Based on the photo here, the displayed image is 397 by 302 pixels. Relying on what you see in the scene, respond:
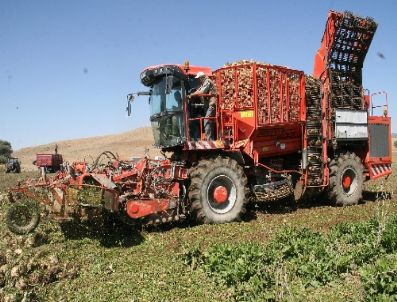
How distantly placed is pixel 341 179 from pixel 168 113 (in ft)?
16.1

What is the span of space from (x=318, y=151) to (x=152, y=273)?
6284mm

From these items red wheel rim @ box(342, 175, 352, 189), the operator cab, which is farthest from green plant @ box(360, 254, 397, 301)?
red wheel rim @ box(342, 175, 352, 189)

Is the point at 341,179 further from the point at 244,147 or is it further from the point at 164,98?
the point at 164,98

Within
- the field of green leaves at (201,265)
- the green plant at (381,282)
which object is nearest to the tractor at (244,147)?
the field of green leaves at (201,265)

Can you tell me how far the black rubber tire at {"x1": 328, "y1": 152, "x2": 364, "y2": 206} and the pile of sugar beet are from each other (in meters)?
7.07

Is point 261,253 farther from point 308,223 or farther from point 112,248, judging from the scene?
point 308,223

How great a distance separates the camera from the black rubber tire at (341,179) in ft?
36.3

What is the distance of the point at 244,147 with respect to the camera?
31.6ft

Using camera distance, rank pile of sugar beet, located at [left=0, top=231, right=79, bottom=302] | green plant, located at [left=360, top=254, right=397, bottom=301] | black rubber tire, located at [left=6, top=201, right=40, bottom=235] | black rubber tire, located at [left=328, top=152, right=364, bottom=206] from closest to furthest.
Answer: green plant, located at [left=360, top=254, right=397, bottom=301] < pile of sugar beet, located at [left=0, top=231, right=79, bottom=302] < black rubber tire, located at [left=6, top=201, right=40, bottom=235] < black rubber tire, located at [left=328, top=152, right=364, bottom=206]

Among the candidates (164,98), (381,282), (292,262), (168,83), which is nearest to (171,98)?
(164,98)

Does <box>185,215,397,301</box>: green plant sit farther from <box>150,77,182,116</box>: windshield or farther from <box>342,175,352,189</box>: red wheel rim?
<box>342,175,352,189</box>: red wheel rim

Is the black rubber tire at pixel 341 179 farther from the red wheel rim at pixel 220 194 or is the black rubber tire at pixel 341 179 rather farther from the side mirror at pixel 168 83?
the side mirror at pixel 168 83

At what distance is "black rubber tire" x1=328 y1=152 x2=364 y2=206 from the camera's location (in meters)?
11.1

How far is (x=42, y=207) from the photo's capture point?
8.09 metres
